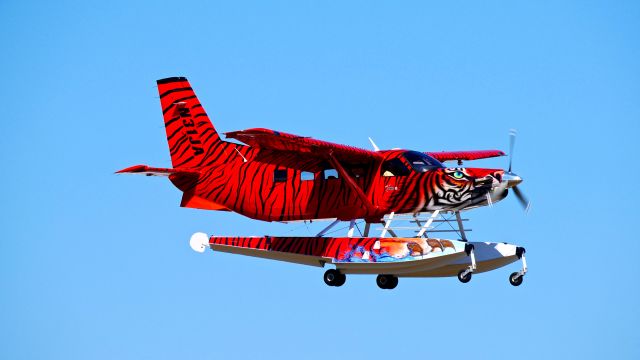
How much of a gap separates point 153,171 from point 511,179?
38.6 ft

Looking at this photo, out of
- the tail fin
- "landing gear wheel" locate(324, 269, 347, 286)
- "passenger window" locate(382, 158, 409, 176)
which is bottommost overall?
"landing gear wheel" locate(324, 269, 347, 286)

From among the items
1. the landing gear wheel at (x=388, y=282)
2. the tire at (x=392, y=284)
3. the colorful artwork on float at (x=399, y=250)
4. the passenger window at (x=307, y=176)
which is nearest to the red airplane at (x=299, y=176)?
the passenger window at (x=307, y=176)

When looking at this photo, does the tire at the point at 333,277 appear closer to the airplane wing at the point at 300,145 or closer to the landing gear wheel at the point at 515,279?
the airplane wing at the point at 300,145

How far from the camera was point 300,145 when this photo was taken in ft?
121

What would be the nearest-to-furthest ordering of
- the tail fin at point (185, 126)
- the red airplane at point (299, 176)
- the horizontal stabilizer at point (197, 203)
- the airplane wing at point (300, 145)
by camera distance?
A: the airplane wing at point (300, 145) → the red airplane at point (299, 176) → the horizontal stabilizer at point (197, 203) → the tail fin at point (185, 126)

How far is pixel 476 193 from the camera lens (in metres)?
37.1

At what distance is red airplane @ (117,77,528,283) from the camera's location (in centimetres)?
Answer: 3712

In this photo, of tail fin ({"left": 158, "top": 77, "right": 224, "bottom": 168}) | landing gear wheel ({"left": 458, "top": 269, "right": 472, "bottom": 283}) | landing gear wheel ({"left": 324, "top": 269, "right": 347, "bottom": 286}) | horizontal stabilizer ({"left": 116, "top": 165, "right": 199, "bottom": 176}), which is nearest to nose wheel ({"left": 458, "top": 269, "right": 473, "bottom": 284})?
landing gear wheel ({"left": 458, "top": 269, "right": 472, "bottom": 283})

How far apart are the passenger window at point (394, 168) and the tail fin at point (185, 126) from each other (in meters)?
6.41

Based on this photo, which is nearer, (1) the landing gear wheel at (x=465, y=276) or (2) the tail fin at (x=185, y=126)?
(1) the landing gear wheel at (x=465, y=276)

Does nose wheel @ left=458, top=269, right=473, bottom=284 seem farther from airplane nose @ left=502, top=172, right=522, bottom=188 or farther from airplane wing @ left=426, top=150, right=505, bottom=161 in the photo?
airplane wing @ left=426, top=150, right=505, bottom=161

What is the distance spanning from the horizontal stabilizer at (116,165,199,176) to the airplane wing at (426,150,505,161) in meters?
8.72

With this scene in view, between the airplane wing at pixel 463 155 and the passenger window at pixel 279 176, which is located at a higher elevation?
the airplane wing at pixel 463 155

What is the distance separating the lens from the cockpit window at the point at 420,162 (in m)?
37.9
